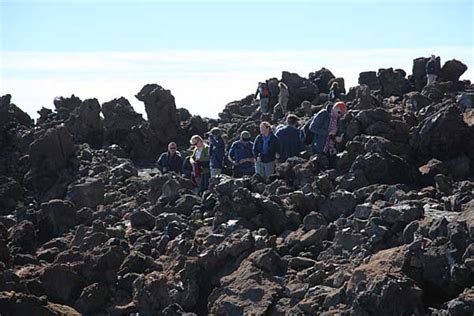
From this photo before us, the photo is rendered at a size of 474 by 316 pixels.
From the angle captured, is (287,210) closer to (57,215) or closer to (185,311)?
(185,311)

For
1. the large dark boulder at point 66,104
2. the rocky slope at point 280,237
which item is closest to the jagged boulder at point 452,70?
the rocky slope at point 280,237

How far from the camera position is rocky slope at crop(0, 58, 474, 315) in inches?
444

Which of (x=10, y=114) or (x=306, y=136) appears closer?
(x=306, y=136)

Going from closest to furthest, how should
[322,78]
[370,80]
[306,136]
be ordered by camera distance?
[306,136] → [370,80] → [322,78]

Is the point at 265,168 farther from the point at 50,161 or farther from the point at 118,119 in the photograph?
the point at 118,119

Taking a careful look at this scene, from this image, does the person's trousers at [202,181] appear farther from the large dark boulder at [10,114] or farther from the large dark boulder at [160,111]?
the large dark boulder at [10,114]

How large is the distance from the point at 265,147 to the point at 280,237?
5040mm

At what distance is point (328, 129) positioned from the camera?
1994cm

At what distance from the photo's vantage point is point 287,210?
16.5 m

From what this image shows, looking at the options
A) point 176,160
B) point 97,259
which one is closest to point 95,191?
point 176,160

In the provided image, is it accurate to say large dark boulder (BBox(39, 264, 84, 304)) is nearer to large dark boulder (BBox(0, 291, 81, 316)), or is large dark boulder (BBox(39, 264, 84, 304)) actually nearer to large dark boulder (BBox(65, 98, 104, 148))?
large dark boulder (BBox(0, 291, 81, 316))

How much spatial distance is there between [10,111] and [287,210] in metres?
24.7

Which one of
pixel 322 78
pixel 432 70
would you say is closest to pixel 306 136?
pixel 432 70

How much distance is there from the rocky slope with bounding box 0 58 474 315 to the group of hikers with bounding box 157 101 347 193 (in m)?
0.72
